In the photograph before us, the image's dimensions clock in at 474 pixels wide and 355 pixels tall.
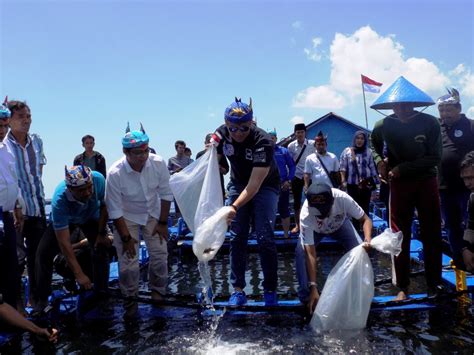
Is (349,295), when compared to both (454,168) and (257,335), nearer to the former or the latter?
(257,335)

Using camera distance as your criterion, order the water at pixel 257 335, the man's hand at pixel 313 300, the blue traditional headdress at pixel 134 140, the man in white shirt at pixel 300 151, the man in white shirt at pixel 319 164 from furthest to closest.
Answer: the man in white shirt at pixel 300 151
the man in white shirt at pixel 319 164
the blue traditional headdress at pixel 134 140
the man's hand at pixel 313 300
the water at pixel 257 335

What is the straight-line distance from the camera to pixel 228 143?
164 inches

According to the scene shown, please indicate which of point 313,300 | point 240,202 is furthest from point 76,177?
point 313,300

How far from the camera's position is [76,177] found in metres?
3.88

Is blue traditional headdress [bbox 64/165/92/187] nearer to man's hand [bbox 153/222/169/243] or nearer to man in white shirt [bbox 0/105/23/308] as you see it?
man in white shirt [bbox 0/105/23/308]

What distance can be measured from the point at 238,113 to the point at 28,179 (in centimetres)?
230

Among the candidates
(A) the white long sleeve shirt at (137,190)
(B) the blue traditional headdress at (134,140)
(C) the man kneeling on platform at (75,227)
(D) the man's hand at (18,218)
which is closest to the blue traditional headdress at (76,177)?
(C) the man kneeling on platform at (75,227)

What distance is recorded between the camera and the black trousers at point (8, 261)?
3574mm

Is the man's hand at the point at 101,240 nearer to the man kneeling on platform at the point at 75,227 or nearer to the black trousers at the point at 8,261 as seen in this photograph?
the man kneeling on platform at the point at 75,227

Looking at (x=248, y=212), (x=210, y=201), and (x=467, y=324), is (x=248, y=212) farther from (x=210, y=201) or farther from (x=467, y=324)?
(x=467, y=324)

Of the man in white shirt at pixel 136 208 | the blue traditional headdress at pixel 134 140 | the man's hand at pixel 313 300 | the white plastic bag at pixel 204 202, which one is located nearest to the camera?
the white plastic bag at pixel 204 202

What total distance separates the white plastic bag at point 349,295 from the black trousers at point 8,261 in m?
2.61

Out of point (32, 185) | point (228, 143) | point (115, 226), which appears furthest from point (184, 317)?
point (32, 185)

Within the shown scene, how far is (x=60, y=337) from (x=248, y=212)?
82.6 inches
